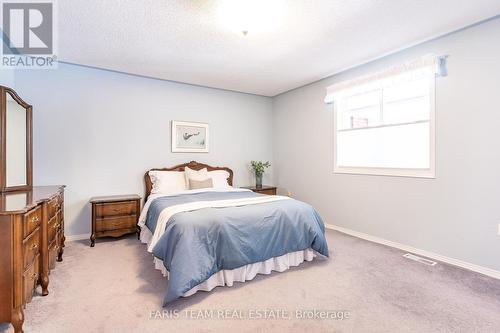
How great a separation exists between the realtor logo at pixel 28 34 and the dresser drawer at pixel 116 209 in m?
2.05

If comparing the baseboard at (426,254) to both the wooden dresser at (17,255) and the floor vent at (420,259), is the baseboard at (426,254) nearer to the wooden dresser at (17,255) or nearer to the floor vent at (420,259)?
the floor vent at (420,259)

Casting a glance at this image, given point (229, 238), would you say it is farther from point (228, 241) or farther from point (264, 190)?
point (264, 190)

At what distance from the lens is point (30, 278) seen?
5.97 feet

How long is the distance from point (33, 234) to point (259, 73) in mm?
3418

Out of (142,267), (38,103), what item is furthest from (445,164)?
(38,103)

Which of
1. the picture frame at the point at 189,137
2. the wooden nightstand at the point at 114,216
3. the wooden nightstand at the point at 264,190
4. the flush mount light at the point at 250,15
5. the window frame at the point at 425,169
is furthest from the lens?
the wooden nightstand at the point at 264,190

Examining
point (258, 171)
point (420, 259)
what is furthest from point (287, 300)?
point (258, 171)

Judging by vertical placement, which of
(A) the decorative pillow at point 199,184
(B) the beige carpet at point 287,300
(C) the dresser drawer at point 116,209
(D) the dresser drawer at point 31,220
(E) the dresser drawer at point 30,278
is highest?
(A) the decorative pillow at point 199,184

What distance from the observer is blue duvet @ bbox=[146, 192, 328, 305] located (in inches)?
81.7

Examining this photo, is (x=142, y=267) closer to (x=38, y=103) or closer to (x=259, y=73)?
(x=38, y=103)

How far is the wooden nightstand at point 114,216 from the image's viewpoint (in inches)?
134

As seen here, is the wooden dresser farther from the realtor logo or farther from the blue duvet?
the realtor logo

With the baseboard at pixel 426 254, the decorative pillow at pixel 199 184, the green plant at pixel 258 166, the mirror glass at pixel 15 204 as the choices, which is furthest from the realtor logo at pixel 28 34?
the baseboard at pixel 426 254

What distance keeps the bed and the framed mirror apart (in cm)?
141
